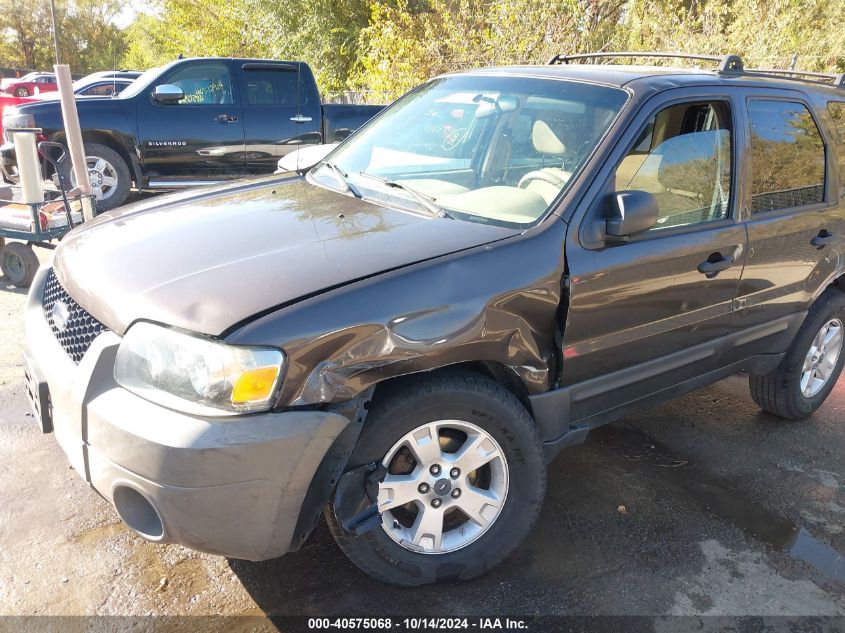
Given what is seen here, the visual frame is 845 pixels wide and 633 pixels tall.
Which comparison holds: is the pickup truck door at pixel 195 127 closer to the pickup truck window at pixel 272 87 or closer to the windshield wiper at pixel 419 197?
the pickup truck window at pixel 272 87

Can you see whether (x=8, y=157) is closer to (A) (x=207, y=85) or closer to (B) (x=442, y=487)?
(A) (x=207, y=85)

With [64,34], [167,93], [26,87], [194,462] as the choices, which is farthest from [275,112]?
[64,34]

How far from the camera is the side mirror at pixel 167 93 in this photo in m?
8.07

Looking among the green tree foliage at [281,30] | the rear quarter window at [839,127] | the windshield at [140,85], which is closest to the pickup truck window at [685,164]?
the rear quarter window at [839,127]

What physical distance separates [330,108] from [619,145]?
6.86 metres

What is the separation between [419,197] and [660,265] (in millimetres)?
1039

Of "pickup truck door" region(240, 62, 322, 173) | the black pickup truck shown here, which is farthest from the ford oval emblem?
"pickup truck door" region(240, 62, 322, 173)

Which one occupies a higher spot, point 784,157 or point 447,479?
point 784,157

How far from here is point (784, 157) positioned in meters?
3.56

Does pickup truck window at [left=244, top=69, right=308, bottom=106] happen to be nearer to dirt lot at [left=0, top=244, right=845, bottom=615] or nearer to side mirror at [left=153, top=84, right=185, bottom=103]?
side mirror at [left=153, top=84, right=185, bottom=103]

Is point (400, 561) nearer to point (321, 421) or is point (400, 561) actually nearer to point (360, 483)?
point (360, 483)

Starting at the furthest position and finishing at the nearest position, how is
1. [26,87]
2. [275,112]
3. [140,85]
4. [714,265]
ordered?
[26,87] → [275,112] → [140,85] → [714,265]

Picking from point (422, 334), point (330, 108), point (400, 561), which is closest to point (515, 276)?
point (422, 334)

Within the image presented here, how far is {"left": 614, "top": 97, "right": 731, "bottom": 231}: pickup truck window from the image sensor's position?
9.89ft
